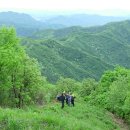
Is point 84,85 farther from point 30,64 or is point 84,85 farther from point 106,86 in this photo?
point 30,64

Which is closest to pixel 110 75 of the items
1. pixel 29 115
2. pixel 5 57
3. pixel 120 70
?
pixel 120 70

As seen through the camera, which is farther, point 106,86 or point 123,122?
point 106,86

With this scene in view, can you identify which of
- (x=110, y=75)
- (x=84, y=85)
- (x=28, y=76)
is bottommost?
(x=84, y=85)

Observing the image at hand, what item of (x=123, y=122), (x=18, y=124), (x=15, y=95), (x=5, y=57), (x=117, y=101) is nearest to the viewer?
(x=18, y=124)

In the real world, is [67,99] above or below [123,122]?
above

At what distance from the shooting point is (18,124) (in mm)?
16219

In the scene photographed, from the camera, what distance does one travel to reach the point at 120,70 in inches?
2753

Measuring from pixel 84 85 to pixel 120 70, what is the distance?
45.9ft

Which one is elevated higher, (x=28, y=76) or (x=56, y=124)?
(x=56, y=124)

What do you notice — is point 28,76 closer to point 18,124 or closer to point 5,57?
point 5,57

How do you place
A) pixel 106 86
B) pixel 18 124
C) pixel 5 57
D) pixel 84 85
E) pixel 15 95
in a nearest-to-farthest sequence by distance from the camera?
pixel 18 124, pixel 5 57, pixel 15 95, pixel 106 86, pixel 84 85

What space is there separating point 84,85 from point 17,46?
3934 cm

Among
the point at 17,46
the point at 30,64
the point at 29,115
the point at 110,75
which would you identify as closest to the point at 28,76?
the point at 30,64

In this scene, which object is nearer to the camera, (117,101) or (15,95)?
(15,95)
